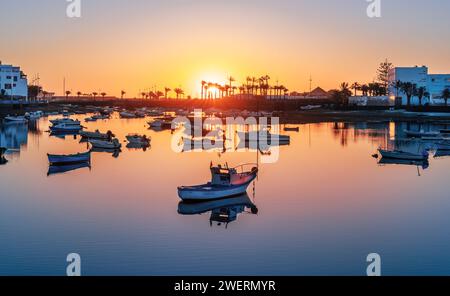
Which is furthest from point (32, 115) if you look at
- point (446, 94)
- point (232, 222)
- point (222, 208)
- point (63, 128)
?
point (232, 222)

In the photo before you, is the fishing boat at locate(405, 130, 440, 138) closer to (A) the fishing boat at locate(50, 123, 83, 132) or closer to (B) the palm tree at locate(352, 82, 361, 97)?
(A) the fishing boat at locate(50, 123, 83, 132)

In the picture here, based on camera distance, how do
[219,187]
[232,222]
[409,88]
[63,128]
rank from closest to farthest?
1. [232,222]
2. [219,187]
3. [63,128]
4. [409,88]

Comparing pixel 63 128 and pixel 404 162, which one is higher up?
pixel 63 128

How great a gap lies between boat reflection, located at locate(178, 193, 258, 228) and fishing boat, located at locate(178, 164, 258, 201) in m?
0.32

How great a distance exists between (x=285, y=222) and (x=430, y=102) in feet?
386

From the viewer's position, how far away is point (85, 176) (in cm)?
4469

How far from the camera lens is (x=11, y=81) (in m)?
144

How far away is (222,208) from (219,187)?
1.44 m

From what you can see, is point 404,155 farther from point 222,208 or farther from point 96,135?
point 96,135

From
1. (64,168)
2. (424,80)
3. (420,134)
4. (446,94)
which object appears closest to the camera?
(64,168)

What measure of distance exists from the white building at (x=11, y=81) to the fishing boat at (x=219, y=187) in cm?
12203
